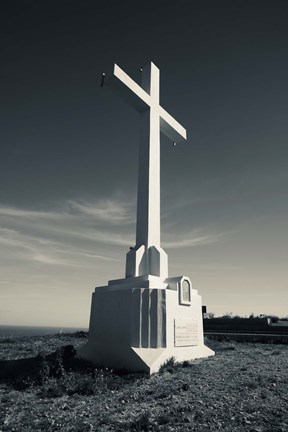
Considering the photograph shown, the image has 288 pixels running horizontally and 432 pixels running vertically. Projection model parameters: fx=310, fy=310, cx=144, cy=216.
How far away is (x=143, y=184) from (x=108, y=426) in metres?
8.62

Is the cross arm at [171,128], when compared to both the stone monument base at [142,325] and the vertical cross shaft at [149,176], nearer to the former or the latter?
the vertical cross shaft at [149,176]

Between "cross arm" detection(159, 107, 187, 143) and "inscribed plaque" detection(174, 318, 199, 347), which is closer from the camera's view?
"inscribed plaque" detection(174, 318, 199, 347)

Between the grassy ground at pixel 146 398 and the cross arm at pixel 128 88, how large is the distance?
9776 mm

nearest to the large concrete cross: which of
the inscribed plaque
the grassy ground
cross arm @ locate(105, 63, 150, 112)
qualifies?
cross arm @ locate(105, 63, 150, 112)

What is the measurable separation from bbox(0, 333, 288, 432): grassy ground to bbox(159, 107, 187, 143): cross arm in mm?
10060

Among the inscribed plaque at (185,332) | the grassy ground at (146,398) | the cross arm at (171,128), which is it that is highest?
Result: the cross arm at (171,128)

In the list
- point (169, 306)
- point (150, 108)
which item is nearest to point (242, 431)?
point (169, 306)

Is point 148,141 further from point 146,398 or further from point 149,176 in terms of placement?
→ point 146,398

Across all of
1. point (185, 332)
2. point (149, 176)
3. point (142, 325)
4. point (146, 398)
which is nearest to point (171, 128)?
point (149, 176)

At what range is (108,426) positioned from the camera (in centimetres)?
470

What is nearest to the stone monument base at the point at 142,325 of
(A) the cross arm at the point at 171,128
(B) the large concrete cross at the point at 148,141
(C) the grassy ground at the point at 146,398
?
(C) the grassy ground at the point at 146,398

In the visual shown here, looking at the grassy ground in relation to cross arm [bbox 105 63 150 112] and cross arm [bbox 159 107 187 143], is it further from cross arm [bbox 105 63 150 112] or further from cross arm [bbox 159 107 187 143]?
cross arm [bbox 159 107 187 143]

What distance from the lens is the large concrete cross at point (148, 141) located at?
38.1 feet

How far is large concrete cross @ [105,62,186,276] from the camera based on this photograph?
38.1 feet
